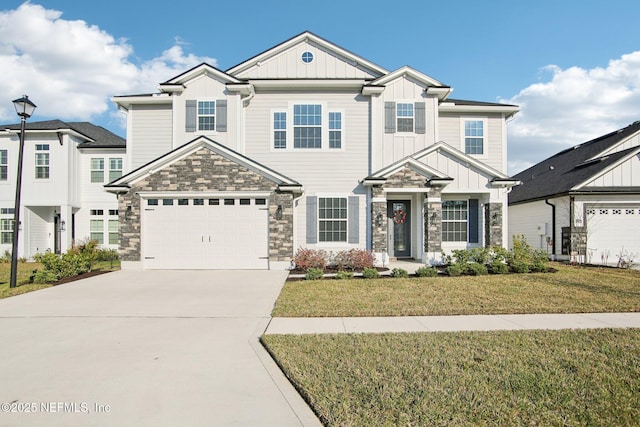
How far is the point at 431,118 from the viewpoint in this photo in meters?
14.9

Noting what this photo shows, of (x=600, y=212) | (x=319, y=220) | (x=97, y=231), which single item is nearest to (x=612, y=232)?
(x=600, y=212)

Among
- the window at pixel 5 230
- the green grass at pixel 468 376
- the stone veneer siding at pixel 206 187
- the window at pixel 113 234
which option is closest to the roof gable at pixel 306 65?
the stone veneer siding at pixel 206 187

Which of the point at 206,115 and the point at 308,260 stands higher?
the point at 206,115

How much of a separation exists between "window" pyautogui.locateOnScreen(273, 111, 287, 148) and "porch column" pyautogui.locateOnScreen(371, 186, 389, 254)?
13.6 feet

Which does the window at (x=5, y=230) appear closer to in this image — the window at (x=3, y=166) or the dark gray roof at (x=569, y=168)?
the window at (x=3, y=166)

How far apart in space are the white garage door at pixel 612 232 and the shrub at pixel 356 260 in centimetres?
1014

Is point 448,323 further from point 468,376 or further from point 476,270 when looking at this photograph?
point 476,270

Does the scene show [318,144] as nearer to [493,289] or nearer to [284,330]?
[493,289]

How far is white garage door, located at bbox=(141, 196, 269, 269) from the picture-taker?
1327 cm

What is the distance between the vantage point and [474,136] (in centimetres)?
1555

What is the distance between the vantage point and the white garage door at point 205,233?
13.3 metres

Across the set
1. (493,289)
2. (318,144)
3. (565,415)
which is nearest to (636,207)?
(493,289)

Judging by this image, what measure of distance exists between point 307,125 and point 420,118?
15.1 feet

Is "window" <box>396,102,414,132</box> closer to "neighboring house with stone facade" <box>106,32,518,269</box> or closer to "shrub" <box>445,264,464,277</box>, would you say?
"neighboring house with stone facade" <box>106,32,518,269</box>
